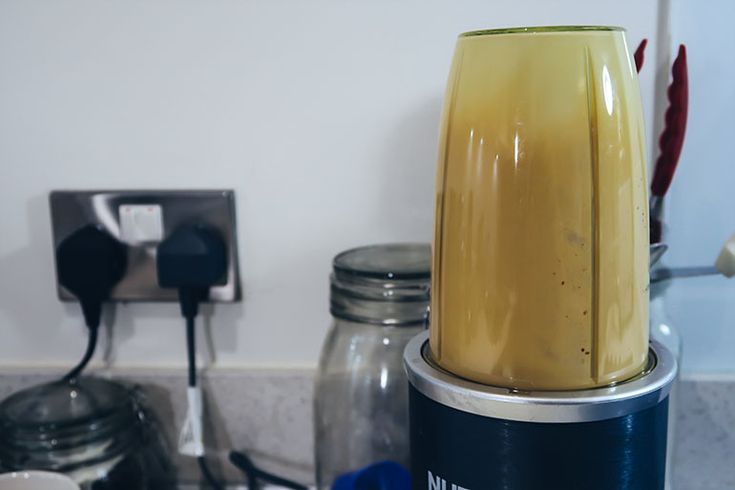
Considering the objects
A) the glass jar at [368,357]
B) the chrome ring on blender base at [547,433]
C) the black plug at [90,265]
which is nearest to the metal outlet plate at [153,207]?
the black plug at [90,265]

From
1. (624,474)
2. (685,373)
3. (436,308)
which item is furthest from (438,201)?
(685,373)

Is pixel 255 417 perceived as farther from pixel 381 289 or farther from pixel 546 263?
pixel 546 263

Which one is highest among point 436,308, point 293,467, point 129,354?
point 436,308

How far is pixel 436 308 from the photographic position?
17.6 inches

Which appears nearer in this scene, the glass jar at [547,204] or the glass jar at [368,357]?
the glass jar at [547,204]

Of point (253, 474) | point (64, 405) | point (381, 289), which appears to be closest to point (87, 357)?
point (64, 405)

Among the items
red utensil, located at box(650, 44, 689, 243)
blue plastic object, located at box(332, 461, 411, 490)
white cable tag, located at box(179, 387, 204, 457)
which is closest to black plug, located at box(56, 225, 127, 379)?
white cable tag, located at box(179, 387, 204, 457)

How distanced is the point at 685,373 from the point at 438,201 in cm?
35

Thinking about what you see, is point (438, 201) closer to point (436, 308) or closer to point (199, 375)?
point (436, 308)

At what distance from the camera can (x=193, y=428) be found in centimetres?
70

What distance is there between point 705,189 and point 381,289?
0.27 metres

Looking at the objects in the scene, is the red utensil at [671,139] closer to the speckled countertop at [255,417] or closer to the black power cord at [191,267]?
the speckled countertop at [255,417]

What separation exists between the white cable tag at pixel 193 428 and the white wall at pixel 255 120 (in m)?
0.04

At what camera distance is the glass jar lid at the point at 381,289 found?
0.60m
